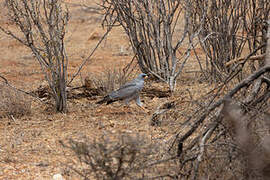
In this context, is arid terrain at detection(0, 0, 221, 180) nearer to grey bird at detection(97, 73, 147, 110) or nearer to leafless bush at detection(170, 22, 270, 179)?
grey bird at detection(97, 73, 147, 110)

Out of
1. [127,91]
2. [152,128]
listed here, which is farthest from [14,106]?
[152,128]

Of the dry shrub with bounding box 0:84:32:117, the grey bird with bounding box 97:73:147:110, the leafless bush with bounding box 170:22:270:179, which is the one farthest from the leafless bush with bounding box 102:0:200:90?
the leafless bush with bounding box 170:22:270:179

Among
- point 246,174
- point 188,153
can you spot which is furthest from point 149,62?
point 246,174

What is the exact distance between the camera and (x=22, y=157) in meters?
4.34

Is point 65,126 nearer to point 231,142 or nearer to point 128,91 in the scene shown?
point 128,91

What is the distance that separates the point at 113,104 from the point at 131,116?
96cm

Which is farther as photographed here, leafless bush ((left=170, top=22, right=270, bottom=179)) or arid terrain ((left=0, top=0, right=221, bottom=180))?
arid terrain ((left=0, top=0, right=221, bottom=180))

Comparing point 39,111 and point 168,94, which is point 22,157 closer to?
point 39,111

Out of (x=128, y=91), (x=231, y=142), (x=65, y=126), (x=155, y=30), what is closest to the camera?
(x=231, y=142)

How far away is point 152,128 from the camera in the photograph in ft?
16.8

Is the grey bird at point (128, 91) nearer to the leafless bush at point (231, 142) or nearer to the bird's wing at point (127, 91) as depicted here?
the bird's wing at point (127, 91)

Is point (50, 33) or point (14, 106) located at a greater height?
point (50, 33)

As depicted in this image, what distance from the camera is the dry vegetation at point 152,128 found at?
2504mm

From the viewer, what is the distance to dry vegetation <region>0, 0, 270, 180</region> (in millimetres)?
2504
